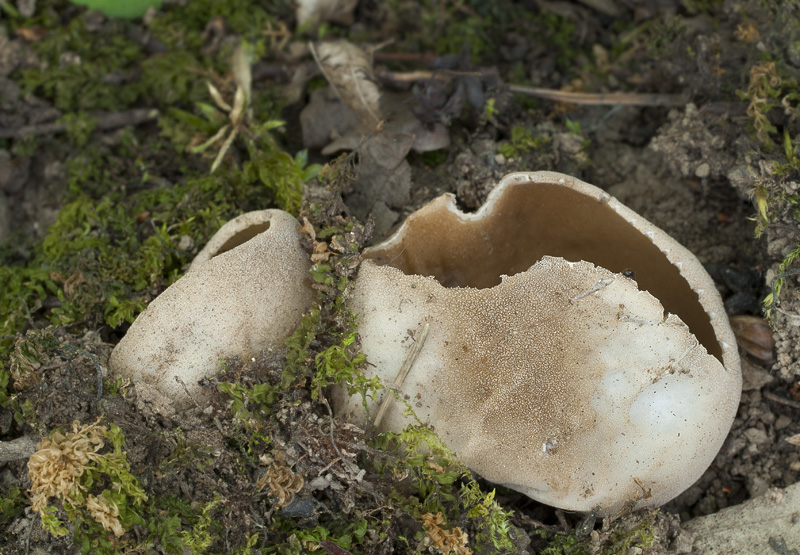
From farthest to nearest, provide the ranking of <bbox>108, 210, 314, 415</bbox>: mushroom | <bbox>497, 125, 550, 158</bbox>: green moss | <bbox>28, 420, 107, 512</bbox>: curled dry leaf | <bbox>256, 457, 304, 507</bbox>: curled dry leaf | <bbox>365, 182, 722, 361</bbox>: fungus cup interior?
<bbox>497, 125, 550, 158</bbox>: green moss, <bbox>365, 182, 722, 361</bbox>: fungus cup interior, <bbox>108, 210, 314, 415</bbox>: mushroom, <bbox>256, 457, 304, 507</bbox>: curled dry leaf, <bbox>28, 420, 107, 512</bbox>: curled dry leaf

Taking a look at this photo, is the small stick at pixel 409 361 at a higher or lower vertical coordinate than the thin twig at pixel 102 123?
lower

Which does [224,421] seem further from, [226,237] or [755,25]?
[755,25]

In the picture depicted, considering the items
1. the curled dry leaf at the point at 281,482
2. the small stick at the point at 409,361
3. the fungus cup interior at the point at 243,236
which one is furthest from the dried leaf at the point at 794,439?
the fungus cup interior at the point at 243,236

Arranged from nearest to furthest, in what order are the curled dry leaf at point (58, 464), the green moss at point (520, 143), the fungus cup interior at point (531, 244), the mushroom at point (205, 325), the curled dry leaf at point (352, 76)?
the curled dry leaf at point (58, 464) < the mushroom at point (205, 325) < the fungus cup interior at point (531, 244) < the green moss at point (520, 143) < the curled dry leaf at point (352, 76)

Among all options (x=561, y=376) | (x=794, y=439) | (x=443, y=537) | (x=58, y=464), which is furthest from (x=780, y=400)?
(x=58, y=464)

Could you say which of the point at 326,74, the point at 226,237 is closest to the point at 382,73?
the point at 326,74

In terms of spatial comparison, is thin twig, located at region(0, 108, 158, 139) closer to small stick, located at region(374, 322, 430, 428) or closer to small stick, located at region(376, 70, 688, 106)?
small stick, located at region(376, 70, 688, 106)

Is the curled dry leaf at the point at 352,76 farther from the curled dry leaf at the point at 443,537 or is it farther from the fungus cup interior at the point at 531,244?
the curled dry leaf at the point at 443,537

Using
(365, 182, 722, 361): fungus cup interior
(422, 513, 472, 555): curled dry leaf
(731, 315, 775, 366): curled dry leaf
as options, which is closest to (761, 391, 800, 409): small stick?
(731, 315, 775, 366): curled dry leaf
